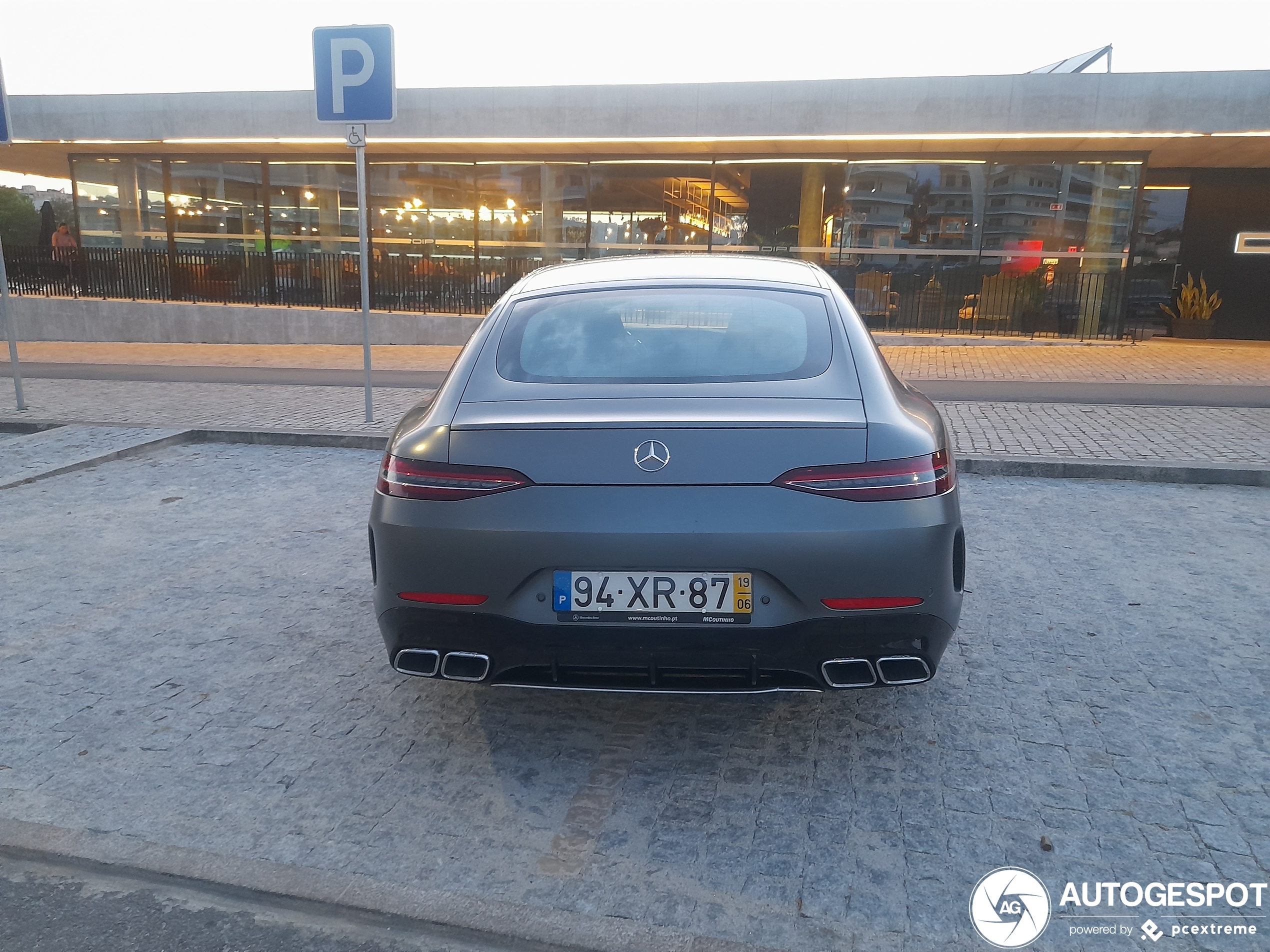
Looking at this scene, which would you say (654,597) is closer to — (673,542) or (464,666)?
(673,542)

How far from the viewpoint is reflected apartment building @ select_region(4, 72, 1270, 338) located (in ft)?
51.0

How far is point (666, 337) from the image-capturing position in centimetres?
328

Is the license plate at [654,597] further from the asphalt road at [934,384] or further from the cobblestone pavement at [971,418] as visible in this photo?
the asphalt road at [934,384]

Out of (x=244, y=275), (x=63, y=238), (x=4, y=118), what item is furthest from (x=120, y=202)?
(x=4, y=118)

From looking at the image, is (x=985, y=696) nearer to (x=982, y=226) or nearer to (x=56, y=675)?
(x=56, y=675)

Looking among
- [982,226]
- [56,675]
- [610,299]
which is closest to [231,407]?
[56,675]

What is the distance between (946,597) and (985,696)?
3.10 ft

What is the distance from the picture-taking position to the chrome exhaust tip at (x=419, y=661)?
2820mm

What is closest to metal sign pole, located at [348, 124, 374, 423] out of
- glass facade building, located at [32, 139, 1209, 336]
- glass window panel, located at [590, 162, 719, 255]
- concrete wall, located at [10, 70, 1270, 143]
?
concrete wall, located at [10, 70, 1270, 143]

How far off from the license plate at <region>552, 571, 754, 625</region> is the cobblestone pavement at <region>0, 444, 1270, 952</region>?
61 cm

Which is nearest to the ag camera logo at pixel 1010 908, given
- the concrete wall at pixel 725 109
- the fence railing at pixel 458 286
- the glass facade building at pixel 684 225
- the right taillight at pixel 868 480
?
the right taillight at pixel 868 480

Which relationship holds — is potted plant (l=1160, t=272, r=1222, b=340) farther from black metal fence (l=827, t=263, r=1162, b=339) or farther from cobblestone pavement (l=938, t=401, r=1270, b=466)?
cobblestone pavement (l=938, t=401, r=1270, b=466)

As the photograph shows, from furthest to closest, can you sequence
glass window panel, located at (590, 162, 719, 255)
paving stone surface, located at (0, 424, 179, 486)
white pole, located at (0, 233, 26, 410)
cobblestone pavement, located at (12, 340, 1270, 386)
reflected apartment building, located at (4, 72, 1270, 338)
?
glass window panel, located at (590, 162, 719, 255), reflected apartment building, located at (4, 72, 1270, 338), cobblestone pavement, located at (12, 340, 1270, 386), white pole, located at (0, 233, 26, 410), paving stone surface, located at (0, 424, 179, 486)

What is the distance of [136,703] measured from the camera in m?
3.45
